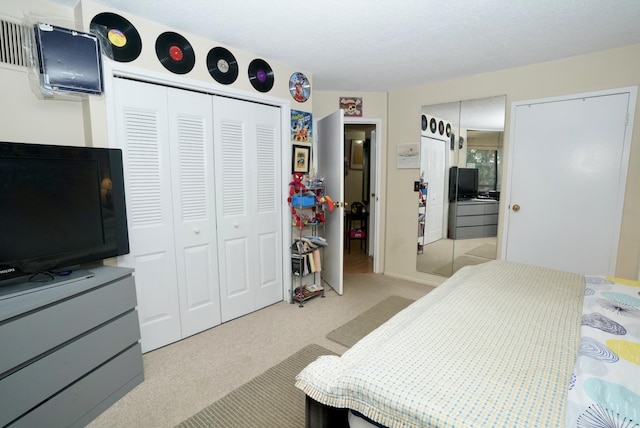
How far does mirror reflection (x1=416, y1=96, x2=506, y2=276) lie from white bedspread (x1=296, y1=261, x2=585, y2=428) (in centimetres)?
182

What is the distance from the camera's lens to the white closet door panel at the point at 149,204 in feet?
6.96

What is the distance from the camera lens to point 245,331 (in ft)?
8.63

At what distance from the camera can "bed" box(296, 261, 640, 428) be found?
88 centimetres

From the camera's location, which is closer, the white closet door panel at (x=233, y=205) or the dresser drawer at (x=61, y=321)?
the dresser drawer at (x=61, y=321)

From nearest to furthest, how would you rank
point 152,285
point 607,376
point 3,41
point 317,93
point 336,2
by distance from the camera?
point 607,376
point 3,41
point 336,2
point 152,285
point 317,93

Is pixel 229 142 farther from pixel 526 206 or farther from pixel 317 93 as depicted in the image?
pixel 526 206

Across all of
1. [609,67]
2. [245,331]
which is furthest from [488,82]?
[245,331]

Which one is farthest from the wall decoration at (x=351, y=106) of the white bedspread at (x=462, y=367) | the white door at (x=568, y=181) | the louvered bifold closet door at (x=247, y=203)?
the white bedspread at (x=462, y=367)

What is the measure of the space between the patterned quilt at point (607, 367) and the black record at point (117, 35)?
2.83 metres

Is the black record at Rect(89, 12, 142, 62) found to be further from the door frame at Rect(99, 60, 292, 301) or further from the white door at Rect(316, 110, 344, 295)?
the white door at Rect(316, 110, 344, 295)

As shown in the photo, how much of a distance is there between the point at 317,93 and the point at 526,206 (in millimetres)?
2677

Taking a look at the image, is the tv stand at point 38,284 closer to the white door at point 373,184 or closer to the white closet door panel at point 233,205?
the white closet door panel at point 233,205

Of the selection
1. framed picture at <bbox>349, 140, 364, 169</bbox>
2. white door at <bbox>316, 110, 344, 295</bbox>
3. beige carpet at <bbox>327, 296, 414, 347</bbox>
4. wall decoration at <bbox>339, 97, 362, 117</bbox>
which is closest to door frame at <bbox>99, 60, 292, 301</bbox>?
white door at <bbox>316, 110, 344, 295</bbox>

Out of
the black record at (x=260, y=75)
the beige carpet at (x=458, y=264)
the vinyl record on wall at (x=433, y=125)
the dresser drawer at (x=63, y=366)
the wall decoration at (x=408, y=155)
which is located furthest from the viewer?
the wall decoration at (x=408, y=155)
